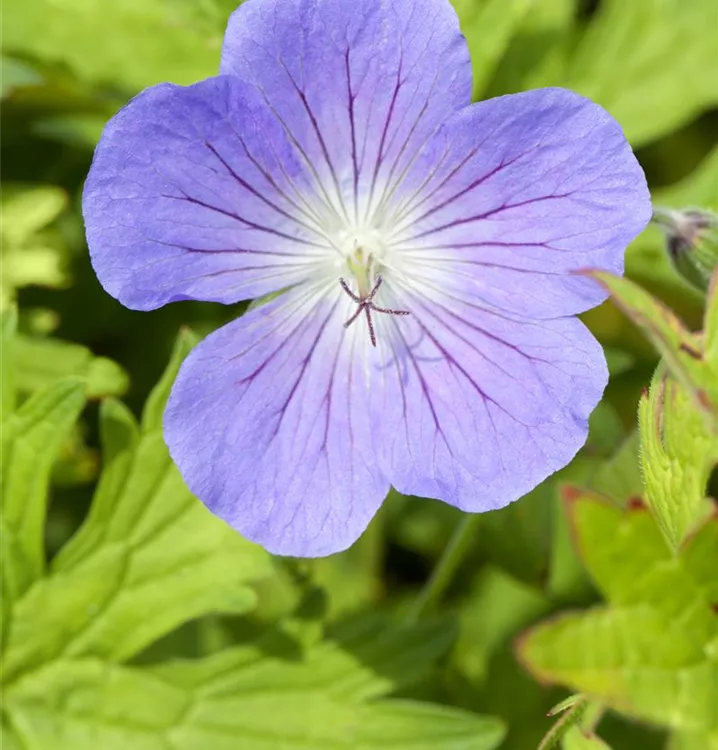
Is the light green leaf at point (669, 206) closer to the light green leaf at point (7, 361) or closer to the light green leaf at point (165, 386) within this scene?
the light green leaf at point (165, 386)

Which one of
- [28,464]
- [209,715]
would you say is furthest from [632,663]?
[28,464]

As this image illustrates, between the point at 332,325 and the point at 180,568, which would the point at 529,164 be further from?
the point at 180,568

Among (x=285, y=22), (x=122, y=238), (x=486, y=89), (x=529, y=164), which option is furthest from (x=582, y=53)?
(x=122, y=238)

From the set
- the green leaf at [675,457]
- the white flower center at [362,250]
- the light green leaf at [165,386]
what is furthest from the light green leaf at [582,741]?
the light green leaf at [165,386]

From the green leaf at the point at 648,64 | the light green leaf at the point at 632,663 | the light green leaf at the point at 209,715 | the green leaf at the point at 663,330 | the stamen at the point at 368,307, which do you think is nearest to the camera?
the green leaf at the point at 663,330

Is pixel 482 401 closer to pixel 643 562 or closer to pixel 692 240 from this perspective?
pixel 643 562

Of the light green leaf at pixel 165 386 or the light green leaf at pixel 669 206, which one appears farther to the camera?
the light green leaf at pixel 669 206

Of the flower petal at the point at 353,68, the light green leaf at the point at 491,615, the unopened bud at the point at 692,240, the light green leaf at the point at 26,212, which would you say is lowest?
the light green leaf at the point at 491,615
